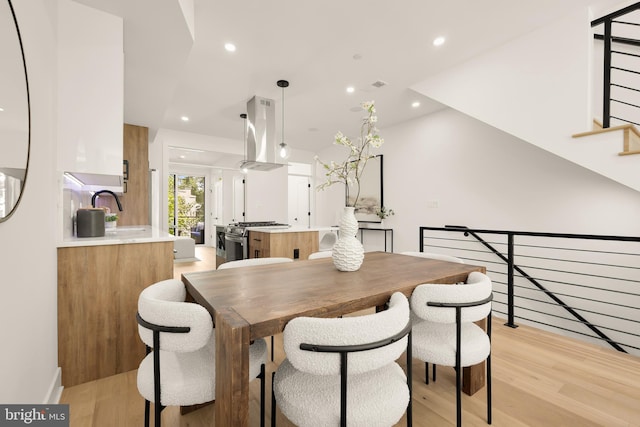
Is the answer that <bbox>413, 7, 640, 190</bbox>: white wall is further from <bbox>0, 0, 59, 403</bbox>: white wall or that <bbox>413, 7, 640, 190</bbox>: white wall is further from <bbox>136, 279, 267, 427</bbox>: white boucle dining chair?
<bbox>0, 0, 59, 403</bbox>: white wall

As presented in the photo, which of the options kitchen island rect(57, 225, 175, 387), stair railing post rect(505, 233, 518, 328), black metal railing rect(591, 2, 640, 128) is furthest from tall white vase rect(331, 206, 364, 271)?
black metal railing rect(591, 2, 640, 128)

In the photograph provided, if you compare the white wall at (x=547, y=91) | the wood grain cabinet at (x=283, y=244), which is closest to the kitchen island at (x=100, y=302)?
the wood grain cabinet at (x=283, y=244)

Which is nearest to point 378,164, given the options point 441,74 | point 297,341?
point 441,74

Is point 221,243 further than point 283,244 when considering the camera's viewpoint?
Yes

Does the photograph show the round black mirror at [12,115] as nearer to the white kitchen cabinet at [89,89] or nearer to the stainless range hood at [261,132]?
the white kitchen cabinet at [89,89]

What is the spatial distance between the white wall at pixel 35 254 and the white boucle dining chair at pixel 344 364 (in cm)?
99

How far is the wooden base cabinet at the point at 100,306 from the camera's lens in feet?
5.69

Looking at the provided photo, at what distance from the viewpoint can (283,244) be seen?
3.74 m

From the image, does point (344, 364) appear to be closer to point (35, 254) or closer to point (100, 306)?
point (35, 254)

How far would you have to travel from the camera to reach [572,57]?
8.22 ft

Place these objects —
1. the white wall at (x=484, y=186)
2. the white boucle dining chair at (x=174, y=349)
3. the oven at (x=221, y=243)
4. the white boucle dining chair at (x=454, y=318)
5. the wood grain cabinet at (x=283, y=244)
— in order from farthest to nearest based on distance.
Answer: the oven at (x=221, y=243), the wood grain cabinet at (x=283, y=244), the white wall at (x=484, y=186), the white boucle dining chair at (x=454, y=318), the white boucle dining chair at (x=174, y=349)

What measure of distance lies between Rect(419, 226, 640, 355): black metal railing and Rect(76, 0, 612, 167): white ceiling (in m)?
1.96

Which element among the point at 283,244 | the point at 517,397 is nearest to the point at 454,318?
the point at 517,397

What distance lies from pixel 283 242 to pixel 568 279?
3.62 metres
